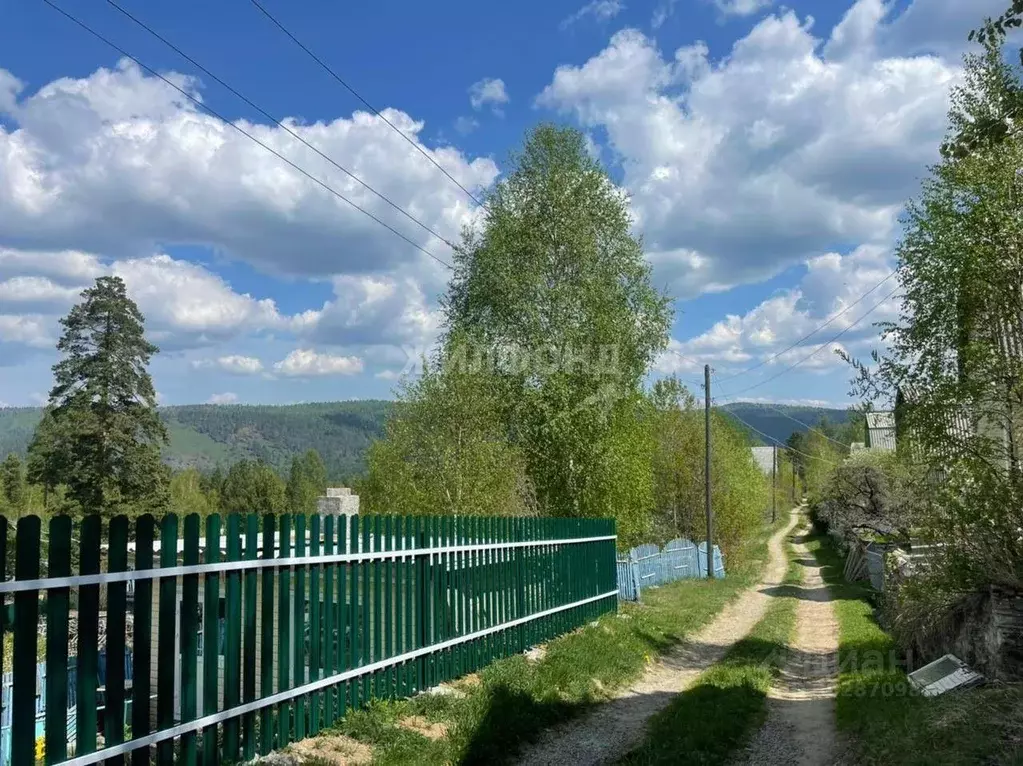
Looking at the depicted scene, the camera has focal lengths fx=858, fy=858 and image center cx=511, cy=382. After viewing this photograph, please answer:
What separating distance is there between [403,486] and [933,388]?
12.8 meters

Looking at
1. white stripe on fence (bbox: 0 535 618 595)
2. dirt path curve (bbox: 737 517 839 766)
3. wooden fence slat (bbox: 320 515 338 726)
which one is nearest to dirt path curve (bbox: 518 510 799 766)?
dirt path curve (bbox: 737 517 839 766)

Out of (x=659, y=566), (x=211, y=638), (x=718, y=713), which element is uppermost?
(x=211, y=638)

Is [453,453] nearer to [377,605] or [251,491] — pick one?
[377,605]

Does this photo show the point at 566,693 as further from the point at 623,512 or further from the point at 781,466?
the point at 781,466

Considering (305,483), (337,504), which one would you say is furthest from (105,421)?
(305,483)

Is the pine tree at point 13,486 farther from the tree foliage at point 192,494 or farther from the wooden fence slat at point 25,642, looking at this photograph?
the wooden fence slat at point 25,642

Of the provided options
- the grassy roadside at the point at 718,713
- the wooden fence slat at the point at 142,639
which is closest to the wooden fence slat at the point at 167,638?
the wooden fence slat at the point at 142,639

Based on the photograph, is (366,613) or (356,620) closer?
(356,620)

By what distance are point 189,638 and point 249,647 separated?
641 millimetres

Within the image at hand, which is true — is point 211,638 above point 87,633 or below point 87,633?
below

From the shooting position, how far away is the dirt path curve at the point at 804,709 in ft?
23.6

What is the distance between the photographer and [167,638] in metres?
5.10

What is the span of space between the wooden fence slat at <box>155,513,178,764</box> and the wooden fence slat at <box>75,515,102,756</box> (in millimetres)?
501

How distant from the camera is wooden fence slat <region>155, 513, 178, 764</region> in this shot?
16.4ft
